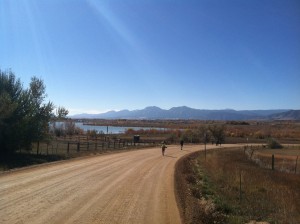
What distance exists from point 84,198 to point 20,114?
21.9 m

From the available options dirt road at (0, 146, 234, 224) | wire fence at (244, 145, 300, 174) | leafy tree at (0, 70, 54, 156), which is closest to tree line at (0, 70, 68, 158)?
leafy tree at (0, 70, 54, 156)

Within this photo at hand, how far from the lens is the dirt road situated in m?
11.5

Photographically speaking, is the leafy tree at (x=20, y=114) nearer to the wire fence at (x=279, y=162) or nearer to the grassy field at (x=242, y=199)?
the grassy field at (x=242, y=199)

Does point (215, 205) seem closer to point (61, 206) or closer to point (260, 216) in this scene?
point (260, 216)

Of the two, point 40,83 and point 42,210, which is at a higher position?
point 40,83

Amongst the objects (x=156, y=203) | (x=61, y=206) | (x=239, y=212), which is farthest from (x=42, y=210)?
(x=239, y=212)

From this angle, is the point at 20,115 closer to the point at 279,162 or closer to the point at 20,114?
the point at 20,114

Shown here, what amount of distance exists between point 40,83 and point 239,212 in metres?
28.7

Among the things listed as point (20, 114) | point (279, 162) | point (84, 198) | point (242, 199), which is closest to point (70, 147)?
point (20, 114)

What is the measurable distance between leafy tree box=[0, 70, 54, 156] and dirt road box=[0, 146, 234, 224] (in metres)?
11.4

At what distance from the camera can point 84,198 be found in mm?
14602

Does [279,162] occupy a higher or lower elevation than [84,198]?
lower

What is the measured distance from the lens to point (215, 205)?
15.3 m

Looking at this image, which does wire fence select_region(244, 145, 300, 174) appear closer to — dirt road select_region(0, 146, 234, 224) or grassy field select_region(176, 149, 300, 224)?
grassy field select_region(176, 149, 300, 224)
